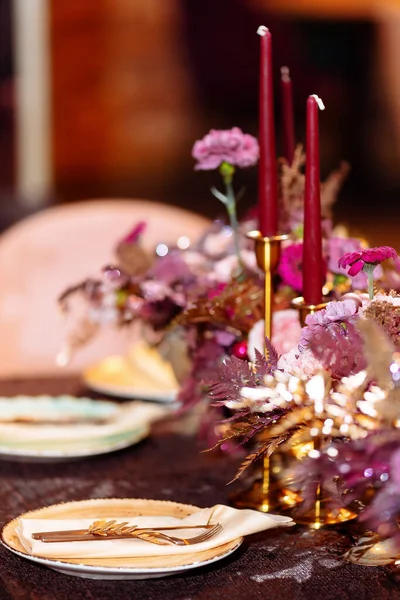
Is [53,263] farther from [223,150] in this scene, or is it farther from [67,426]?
[223,150]

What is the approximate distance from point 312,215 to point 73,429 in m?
0.51

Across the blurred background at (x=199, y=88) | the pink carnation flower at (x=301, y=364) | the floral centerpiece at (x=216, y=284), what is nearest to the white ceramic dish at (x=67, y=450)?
the floral centerpiece at (x=216, y=284)

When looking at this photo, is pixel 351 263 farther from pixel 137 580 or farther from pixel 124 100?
pixel 124 100

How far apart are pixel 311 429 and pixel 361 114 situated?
6978 millimetres

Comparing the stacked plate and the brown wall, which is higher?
the stacked plate

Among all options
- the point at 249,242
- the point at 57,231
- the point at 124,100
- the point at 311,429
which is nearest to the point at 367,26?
the point at 124,100

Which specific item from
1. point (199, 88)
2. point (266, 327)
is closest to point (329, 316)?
point (266, 327)

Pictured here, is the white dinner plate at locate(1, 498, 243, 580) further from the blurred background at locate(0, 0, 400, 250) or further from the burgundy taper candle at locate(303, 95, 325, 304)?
the blurred background at locate(0, 0, 400, 250)

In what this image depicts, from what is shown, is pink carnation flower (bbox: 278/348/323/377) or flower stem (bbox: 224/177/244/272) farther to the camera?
flower stem (bbox: 224/177/244/272)

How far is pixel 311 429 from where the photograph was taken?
2.93 feet

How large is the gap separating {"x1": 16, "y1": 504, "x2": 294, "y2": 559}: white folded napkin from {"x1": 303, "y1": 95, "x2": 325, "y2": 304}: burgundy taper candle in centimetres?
22

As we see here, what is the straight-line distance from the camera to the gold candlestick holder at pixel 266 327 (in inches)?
43.9

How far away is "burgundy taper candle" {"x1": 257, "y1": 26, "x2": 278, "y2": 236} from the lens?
1076 millimetres

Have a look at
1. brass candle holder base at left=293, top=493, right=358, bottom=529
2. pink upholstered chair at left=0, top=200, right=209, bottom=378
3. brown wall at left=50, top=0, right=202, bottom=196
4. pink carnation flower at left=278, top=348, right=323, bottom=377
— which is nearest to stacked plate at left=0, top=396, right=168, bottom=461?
brass candle holder base at left=293, top=493, right=358, bottom=529
